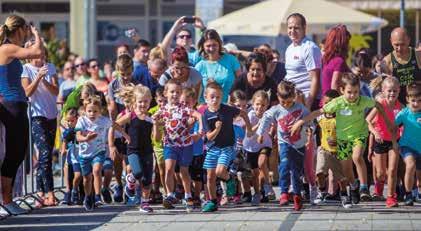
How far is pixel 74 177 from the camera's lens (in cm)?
1489

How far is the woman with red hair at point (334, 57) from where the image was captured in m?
15.0

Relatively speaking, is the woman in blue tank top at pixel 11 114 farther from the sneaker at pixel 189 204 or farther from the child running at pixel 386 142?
the child running at pixel 386 142

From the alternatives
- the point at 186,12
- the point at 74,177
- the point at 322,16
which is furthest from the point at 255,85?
the point at 186,12

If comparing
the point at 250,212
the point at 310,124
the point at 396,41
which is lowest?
the point at 250,212

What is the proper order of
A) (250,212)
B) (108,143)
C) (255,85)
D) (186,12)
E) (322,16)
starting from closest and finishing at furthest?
(250,212), (108,143), (255,85), (322,16), (186,12)

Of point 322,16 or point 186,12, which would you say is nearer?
point 322,16

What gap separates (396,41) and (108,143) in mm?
3492

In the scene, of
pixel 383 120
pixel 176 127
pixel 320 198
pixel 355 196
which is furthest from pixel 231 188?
pixel 383 120

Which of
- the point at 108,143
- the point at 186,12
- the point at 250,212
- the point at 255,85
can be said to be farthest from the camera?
the point at 186,12

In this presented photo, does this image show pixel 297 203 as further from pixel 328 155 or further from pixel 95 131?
pixel 95 131

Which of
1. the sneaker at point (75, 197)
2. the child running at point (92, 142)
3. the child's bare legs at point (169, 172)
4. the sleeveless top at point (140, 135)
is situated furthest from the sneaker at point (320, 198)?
the sneaker at point (75, 197)

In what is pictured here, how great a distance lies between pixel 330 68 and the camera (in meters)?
15.1

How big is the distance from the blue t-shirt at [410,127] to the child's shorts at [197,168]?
2192 millimetres

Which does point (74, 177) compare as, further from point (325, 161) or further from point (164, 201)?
point (325, 161)
